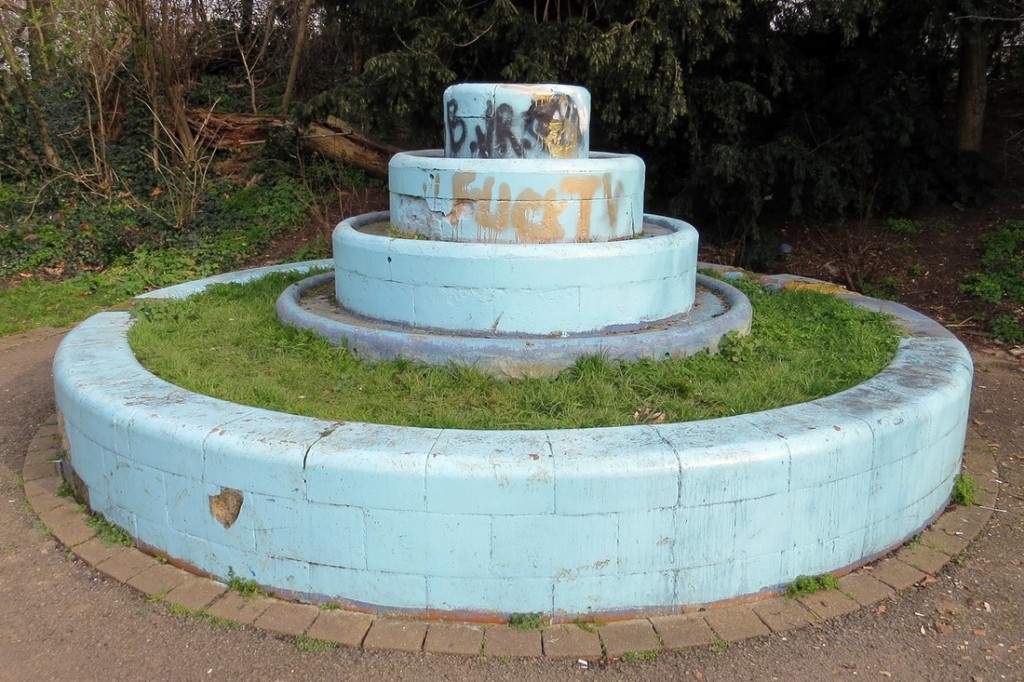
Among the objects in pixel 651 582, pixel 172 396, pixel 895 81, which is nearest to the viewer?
pixel 651 582

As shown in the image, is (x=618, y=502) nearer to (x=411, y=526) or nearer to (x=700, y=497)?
(x=700, y=497)

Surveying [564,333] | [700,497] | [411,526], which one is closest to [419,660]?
[411,526]

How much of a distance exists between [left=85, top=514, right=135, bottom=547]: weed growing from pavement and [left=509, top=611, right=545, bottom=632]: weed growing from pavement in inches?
74.8

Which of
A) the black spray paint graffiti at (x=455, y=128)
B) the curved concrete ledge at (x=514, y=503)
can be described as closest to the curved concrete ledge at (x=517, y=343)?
the curved concrete ledge at (x=514, y=503)

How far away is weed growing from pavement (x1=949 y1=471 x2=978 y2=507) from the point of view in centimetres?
434

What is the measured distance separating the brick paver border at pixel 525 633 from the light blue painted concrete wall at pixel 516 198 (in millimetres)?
2485

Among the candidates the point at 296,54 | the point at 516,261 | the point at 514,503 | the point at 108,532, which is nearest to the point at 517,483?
the point at 514,503

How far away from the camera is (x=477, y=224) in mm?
4930

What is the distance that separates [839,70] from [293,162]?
341 inches

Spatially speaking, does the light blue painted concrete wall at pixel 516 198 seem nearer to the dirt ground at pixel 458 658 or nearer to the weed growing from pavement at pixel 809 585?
the weed growing from pavement at pixel 809 585

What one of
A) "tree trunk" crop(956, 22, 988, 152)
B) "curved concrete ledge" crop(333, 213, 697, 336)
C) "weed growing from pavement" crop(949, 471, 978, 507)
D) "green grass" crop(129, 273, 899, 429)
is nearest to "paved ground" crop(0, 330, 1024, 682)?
"weed growing from pavement" crop(949, 471, 978, 507)

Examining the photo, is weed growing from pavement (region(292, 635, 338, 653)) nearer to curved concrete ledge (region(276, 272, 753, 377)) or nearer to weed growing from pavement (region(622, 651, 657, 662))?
weed growing from pavement (region(622, 651, 657, 662))

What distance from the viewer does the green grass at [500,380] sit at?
3891mm

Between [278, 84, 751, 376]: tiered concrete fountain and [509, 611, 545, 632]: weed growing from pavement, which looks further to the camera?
[278, 84, 751, 376]: tiered concrete fountain
